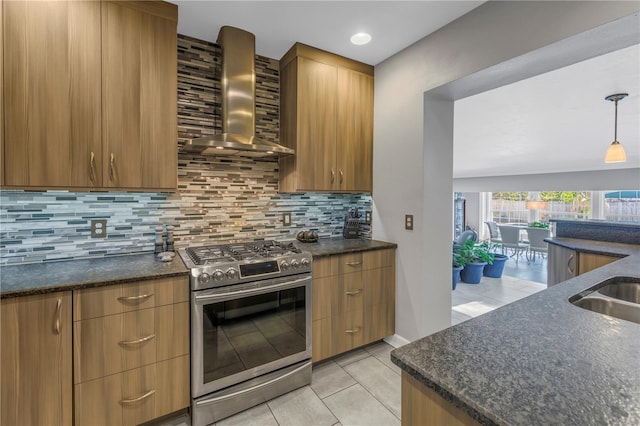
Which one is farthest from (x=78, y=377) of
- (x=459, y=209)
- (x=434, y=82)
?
(x=459, y=209)

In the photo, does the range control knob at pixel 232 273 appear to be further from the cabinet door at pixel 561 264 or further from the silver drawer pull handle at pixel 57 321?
the cabinet door at pixel 561 264

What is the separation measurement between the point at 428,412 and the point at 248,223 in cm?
214

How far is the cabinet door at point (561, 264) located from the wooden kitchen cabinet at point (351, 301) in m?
1.69

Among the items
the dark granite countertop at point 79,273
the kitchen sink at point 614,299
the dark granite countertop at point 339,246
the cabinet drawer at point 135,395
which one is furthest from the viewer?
the dark granite countertop at point 339,246

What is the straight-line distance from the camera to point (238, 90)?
2289 millimetres

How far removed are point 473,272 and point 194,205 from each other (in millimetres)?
4517

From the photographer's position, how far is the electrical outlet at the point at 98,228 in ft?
6.67

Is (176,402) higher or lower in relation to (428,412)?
lower

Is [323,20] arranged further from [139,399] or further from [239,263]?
[139,399]

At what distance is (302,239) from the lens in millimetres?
2770

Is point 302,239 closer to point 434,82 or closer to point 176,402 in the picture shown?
point 176,402

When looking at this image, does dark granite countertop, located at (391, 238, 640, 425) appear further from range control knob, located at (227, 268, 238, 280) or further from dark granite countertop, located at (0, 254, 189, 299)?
dark granite countertop, located at (0, 254, 189, 299)

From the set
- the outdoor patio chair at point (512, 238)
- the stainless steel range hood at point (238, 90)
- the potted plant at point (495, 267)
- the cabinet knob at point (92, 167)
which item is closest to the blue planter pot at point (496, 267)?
the potted plant at point (495, 267)

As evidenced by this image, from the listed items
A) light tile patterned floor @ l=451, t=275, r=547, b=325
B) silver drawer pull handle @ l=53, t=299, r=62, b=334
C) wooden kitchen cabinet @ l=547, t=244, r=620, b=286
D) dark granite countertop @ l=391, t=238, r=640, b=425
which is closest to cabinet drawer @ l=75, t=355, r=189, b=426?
silver drawer pull handle @ l=53, t=299, r=62, b=334
